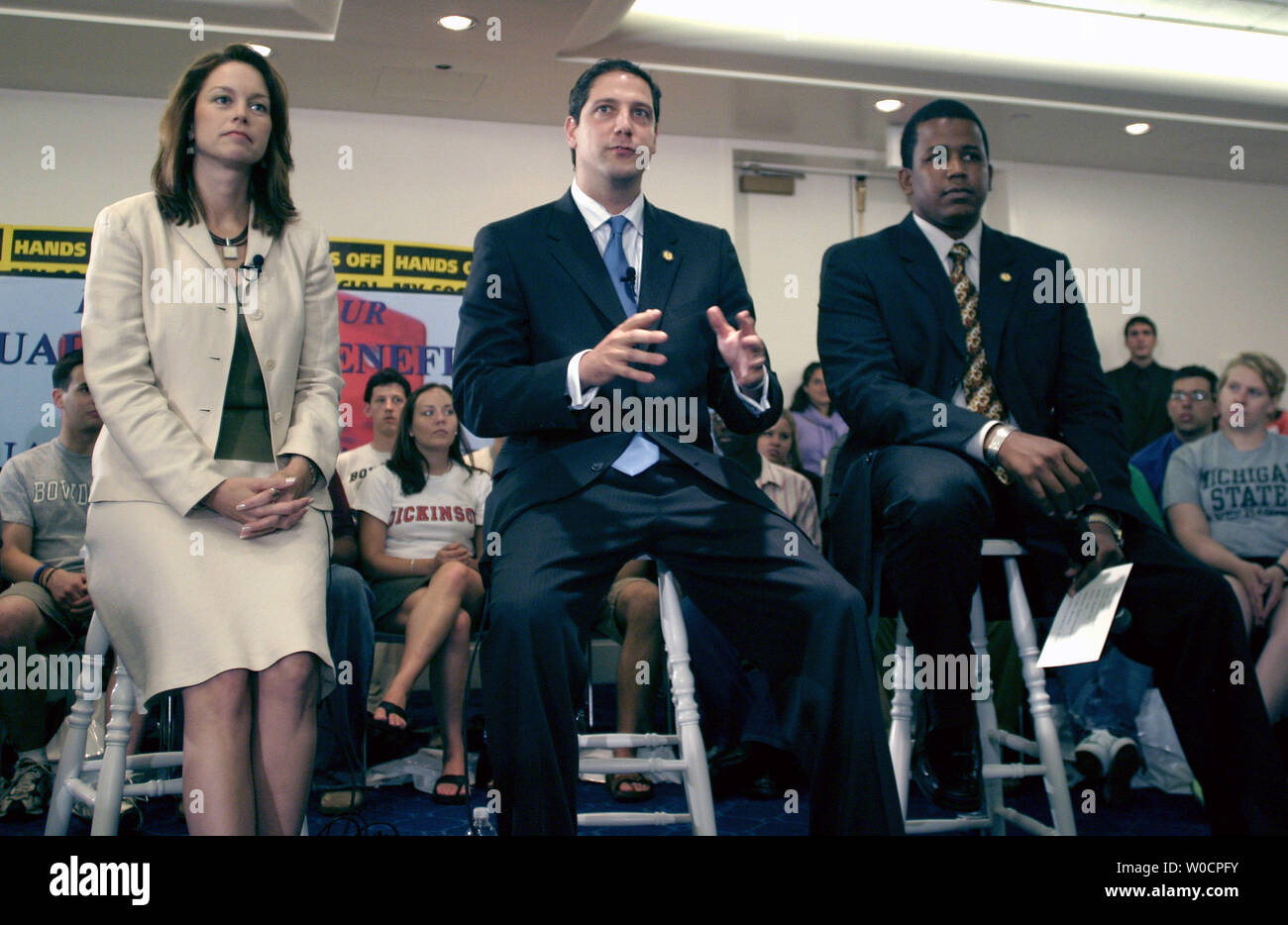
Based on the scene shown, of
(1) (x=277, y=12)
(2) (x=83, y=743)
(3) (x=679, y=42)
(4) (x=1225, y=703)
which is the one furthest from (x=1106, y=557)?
(1) (x=277, y=12)

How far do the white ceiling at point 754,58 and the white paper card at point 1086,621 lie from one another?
3604 millimetres

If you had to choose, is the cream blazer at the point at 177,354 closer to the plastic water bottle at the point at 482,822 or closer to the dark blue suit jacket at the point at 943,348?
the plastic water bottle at the point at 482,822

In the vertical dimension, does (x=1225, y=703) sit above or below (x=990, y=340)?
below

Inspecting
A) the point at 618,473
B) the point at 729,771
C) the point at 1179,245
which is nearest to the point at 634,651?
the point at 729,771

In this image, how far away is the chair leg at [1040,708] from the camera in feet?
6.39

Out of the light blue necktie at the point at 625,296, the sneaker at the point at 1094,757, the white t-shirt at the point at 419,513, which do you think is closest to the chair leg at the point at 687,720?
the light blue necktie at the point at 625,296

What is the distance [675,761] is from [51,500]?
229cm

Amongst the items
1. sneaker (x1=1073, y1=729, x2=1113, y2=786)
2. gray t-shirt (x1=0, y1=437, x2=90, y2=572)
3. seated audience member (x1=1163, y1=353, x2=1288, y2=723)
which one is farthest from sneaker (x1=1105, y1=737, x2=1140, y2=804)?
gray t-shirt (x1=0, y1=437, x2=90, y2=572)

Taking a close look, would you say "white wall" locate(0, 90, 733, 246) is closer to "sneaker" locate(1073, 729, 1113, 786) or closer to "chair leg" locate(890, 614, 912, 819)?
"sneaker" locate(1073, 729, 1113, 786)

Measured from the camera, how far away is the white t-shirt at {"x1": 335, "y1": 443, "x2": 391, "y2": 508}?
3.89 metres
